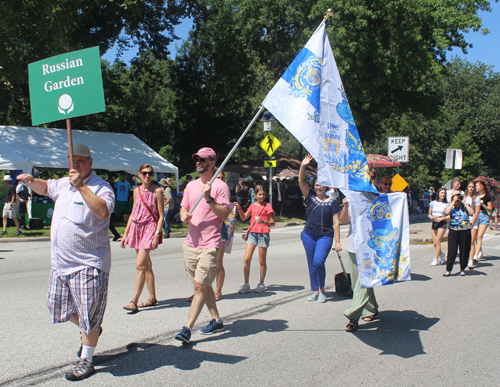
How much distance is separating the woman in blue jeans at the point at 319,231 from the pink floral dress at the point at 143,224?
2113 mm

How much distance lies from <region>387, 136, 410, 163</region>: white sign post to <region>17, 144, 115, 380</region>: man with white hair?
12.7 metres

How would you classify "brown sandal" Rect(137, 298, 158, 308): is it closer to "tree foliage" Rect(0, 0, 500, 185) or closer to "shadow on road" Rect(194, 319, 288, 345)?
"shadow on road" Rect(194, 319, 288, 345)

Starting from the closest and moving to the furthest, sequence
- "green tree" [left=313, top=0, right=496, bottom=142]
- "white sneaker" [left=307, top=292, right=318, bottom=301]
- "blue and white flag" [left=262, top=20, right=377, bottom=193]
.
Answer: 1. "blue and white flag" [left=262, top=20, right=377, bottom=193]
2. "white sneaker" [left=307, top=292, right=318, bottom=301]
3. "green tree" [left=313, top=0, right=496, bottom=142]

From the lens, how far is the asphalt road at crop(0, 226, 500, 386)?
13.3 feet

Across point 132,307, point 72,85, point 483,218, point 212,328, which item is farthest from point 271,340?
point 483,218

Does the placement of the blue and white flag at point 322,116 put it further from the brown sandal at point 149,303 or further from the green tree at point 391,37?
the green tree at point 391,37

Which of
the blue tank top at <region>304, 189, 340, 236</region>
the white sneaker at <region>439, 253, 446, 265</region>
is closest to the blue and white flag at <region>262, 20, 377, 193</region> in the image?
the blue tank top at <region>304, 189, 340, 236</region>

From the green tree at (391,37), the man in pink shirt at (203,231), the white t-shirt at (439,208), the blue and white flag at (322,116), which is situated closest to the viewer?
the man in pink shirt at (203,231)

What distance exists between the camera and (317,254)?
21.5ft

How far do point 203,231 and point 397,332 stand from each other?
104 inches

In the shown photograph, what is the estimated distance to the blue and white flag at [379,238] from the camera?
4977 millimetres

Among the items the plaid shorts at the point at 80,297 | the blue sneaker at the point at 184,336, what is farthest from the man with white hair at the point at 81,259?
the blue sneaker at the point at 184,336

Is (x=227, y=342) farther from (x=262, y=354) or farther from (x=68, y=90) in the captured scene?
(x=68, y=90)

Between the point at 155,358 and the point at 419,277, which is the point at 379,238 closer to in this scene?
the point at 155,358
